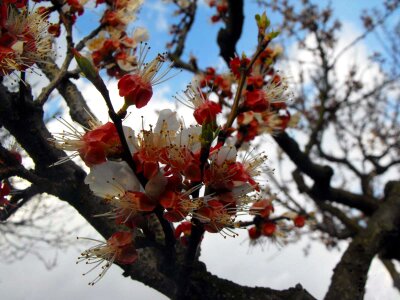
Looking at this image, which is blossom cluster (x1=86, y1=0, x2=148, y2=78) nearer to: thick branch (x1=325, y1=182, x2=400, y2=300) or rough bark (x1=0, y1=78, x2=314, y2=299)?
rough bark (x1=0, y1=78, x2=314, y2=299)

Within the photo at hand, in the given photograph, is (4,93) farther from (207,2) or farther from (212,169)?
(207,2)

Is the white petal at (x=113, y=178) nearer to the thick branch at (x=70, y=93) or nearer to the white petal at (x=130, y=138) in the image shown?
the white petal at (x=130, y=138)

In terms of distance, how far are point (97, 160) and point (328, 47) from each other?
5.30 meters

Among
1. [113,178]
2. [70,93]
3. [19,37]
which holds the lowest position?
[113,178]

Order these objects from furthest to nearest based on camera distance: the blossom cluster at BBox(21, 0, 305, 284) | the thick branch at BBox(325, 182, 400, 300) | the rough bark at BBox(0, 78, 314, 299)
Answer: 1. the thick branch at BBox(325, 182, 400, 300)
2. the rough bark at BBox(0, 78, 314, 299)
3. the blossom cluster at BBox(21, 0, 305, 284)

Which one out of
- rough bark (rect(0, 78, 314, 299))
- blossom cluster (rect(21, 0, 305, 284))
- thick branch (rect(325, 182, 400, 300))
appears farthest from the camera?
thick branch (rect(325, 182, 400, 300))

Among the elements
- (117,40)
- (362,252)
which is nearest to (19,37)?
(117,40)

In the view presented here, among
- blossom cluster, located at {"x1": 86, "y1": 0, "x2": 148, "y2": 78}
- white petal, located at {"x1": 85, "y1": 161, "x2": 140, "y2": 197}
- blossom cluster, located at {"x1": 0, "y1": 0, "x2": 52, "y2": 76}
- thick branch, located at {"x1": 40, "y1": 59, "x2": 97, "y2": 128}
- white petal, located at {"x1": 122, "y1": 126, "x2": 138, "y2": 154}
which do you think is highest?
blossom cluster, located at {"x1": 86, "y1": 0, "x2": 148, "y2": 78}

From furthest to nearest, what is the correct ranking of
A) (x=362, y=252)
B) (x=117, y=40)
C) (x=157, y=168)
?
1. (x=362, y=252)
2. (x=117, y=40)
3. (x=157, y=168)

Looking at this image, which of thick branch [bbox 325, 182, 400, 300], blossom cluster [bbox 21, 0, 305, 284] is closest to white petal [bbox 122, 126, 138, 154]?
blossom cluster [bbox 21, 0, 305, 284]

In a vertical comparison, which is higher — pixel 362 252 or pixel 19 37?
pixel 362 252

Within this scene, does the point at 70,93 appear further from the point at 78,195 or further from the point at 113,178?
the point at 113,178

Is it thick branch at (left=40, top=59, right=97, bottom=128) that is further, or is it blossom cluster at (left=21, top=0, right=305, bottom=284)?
thick branch at (left=40, top=59, right=97, bottom=128)

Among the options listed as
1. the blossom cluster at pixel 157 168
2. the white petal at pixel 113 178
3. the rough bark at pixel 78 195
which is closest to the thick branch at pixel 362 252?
the rough bark at pixel 78 195
